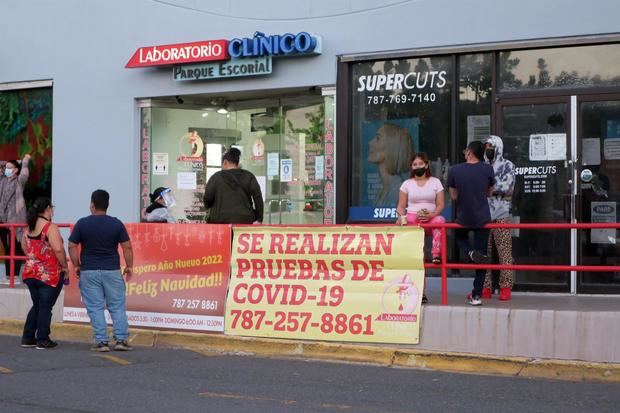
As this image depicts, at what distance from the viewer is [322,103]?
A: 48.2 feet

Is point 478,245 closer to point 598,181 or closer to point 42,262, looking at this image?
point 598,181

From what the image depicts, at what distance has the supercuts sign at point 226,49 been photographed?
14.0 m

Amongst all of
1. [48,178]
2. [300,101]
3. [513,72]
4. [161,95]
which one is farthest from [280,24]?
[48,178]

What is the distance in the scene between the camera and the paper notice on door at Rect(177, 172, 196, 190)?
15.9 metres

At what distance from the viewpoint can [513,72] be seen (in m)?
12.9

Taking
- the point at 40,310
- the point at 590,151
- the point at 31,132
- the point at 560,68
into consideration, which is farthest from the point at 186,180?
the point at 590,151

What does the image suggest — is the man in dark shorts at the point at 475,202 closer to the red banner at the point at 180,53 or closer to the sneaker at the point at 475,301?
the sneaker at the point at 475,301

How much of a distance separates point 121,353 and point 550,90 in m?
6.62

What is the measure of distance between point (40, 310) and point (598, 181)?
24.0 ft

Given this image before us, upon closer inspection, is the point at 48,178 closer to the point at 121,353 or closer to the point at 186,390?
the point at 121,353

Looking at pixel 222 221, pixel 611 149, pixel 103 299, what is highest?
pixel 611 149

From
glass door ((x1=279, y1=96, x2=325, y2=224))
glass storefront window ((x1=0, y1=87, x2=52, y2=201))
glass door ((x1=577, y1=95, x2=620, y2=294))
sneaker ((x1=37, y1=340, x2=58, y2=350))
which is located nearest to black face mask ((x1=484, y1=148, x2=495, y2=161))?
glass door ((x1=577, y1=95, x2=620, y2=294))

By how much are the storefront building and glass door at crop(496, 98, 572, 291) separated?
0.02 m

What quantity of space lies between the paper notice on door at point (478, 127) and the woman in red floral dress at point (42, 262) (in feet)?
19.1
